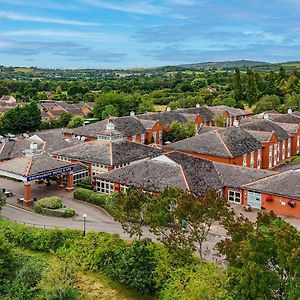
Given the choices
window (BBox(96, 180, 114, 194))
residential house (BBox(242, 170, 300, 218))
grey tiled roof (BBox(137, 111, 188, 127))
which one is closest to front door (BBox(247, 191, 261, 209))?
residential house (BBox(242, 170, 300, 218))

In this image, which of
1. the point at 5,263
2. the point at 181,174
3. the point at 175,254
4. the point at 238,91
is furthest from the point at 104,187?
the point at 238,91

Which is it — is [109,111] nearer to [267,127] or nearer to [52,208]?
[267,127]

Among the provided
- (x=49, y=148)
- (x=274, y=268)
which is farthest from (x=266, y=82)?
(x=274, y=268)

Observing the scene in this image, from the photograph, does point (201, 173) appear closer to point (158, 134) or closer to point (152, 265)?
point (152, 265)

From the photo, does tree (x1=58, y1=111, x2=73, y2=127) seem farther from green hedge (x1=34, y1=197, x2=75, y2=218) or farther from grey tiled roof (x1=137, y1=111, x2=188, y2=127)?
green hedge (x1=34, y1=197, x2=75, y2=218)

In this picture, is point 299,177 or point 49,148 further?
point 49,148
